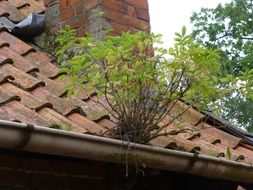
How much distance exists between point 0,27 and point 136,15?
98 cm

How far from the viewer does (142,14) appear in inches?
153

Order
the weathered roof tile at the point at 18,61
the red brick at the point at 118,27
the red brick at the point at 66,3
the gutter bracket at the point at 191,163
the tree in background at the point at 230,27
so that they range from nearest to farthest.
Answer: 1. the gutter bracket at the point at 191,163
2. the weathered roof tile at the point at 18,61
3. the red brick at the point at 118,27
4. the red brick at the point at 66,3
5. the tree in background at the point at 230,27

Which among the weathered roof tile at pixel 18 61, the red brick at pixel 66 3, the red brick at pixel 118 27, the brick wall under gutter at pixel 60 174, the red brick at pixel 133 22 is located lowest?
the brick wall under gutter at pixel 60 174

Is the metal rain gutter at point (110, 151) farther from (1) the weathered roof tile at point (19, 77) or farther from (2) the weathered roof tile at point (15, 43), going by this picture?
(2) the weathered roof tile at point (15, 43)

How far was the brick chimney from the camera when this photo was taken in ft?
12.0

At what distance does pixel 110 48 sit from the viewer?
8.00 feet

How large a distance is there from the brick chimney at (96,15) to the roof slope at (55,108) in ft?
1.21

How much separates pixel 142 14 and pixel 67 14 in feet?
1.84

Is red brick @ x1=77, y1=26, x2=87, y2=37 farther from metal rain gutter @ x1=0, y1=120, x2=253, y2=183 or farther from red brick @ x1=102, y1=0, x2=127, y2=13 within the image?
metal rain gutter @ x1=0, y1=120, x2=253, y2=183

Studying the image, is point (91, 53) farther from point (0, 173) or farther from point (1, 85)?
point (0, 173)

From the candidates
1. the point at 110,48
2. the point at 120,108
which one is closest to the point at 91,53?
the point at 110,48

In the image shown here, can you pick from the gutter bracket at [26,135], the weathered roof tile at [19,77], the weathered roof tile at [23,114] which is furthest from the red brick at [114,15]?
the gutter bracket at [26,135]

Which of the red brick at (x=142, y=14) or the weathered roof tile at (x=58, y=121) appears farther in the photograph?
the red brick at (x=142, y=14)

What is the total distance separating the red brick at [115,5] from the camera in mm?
3680
